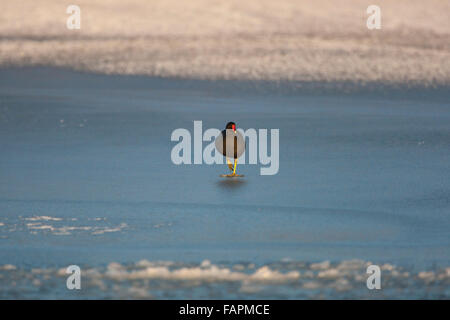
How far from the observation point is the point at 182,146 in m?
10.3

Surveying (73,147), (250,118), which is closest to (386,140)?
(250,118)

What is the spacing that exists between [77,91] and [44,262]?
809 centimetres

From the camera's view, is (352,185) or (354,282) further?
(352,185)

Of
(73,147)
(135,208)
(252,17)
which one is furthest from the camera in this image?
(252,17)

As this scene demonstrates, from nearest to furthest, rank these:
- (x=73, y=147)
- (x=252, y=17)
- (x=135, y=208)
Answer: (x=135, y=208) < (x=73, y=147) < (x=252, y=17)

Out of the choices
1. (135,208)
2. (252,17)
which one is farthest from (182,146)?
(252,17)

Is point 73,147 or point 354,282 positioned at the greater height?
point 73,147

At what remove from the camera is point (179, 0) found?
58.1ft

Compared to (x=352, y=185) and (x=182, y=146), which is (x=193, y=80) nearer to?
(x=182, y=146)

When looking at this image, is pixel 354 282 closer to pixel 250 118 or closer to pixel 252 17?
pixel 250 118

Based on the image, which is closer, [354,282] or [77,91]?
[354,282]
